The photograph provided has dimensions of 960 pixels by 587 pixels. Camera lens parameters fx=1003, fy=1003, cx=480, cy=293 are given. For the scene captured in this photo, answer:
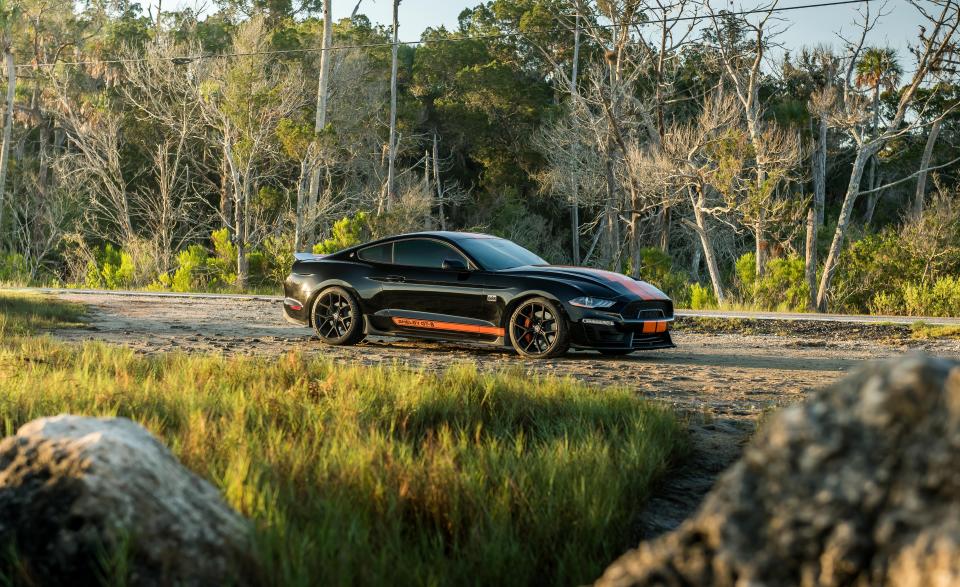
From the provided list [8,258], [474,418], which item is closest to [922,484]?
[474,418]

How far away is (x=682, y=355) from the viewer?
12539 millimetres

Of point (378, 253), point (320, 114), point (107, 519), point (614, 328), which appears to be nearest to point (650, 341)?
point (614, 328)

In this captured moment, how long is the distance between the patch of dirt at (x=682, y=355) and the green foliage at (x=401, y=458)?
277mm

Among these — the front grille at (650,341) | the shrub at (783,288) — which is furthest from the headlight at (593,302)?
the shrub at (783,288)

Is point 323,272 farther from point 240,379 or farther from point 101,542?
point 101,542

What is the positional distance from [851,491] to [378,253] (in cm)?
1104

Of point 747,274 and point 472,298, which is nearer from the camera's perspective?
point 472,298

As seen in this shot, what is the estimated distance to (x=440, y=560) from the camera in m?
3.86

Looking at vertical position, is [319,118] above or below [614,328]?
above

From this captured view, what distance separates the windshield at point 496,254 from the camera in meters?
12.2

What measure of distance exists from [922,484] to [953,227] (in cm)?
2568

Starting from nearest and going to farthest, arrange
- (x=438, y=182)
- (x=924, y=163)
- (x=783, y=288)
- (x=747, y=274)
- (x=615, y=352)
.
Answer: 1. (x=615, y=352)
2. (x=783, y=288)
3. (x=747, y=274)
4. (x=924, y=163)
5. (x=438, y=182)

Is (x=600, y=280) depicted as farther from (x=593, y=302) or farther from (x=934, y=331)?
(x=934, y=331)

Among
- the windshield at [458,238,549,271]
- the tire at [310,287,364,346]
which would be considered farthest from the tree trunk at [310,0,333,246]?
the windshield at [458,238,549,271]
